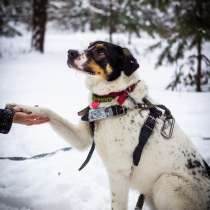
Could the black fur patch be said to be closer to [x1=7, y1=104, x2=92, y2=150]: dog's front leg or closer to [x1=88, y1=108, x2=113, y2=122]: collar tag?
[x1=88, y1=108, x2=113, y2=122]: collar tag

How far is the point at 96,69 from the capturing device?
3.28 meters

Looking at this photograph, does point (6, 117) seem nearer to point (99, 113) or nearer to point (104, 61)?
point (99, 113)

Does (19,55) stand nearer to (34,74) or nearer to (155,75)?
(34,74)

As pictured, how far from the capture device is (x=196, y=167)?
3.04 m

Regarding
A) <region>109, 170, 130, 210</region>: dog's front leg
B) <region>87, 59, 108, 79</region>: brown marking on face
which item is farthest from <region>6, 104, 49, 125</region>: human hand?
<region>109, 170, 130, 210</region>: dog's front leg

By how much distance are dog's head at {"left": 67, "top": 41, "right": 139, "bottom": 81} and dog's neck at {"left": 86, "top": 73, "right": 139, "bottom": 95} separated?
0.13 ft

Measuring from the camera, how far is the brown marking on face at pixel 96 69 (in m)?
3.23

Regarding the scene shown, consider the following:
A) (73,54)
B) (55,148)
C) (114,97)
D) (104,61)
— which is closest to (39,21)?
(55,148)

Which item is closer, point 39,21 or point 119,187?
point 119,187

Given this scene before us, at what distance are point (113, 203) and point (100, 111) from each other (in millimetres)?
841

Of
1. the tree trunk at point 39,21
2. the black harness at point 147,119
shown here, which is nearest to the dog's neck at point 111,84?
the black harness at point 147,119

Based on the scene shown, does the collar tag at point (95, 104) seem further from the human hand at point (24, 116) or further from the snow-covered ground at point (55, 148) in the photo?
the snow-covered ground at point (55, 148)

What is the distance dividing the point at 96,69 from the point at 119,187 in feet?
3.67

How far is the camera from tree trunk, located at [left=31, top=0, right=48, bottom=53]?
16516 mm
